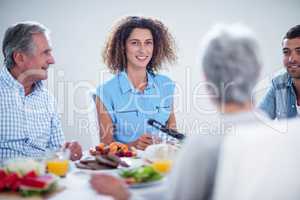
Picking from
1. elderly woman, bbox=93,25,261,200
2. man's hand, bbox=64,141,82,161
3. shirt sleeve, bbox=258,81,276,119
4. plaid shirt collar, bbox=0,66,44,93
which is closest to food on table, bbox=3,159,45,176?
man's hand, bbox=64,141,82,161

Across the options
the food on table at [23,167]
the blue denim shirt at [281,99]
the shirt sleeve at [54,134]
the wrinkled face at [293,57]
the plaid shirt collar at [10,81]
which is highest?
the wrinkled face at [293,57]

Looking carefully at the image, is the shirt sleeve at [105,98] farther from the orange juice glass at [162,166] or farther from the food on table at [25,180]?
the food on table at [25,180]

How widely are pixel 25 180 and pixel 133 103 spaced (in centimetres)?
129

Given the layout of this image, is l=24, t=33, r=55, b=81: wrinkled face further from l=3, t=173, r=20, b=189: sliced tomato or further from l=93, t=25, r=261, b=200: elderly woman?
l=93, t=25, r=261, b=200: elderly woman

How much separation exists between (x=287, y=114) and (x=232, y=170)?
5.48 feet

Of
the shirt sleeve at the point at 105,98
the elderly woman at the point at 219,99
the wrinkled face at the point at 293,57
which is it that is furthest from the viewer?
the wrinkled face at the point at 293,57

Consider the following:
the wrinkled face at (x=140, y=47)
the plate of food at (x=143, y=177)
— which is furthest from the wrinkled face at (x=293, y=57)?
the plate of food at (x=143, y=177)

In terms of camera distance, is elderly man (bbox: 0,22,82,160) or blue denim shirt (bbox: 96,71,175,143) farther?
blue denim shirt (bbox: 96,71,175,143)

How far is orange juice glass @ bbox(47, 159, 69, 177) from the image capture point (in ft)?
4.91

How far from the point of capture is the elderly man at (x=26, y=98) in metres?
2.10

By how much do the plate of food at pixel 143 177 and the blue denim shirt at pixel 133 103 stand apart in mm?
921

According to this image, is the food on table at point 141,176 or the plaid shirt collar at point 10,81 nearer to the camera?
the food on table at point 141,176

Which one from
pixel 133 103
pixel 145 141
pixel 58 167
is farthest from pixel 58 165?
pixel 133 103

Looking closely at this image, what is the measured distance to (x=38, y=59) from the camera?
220cm
